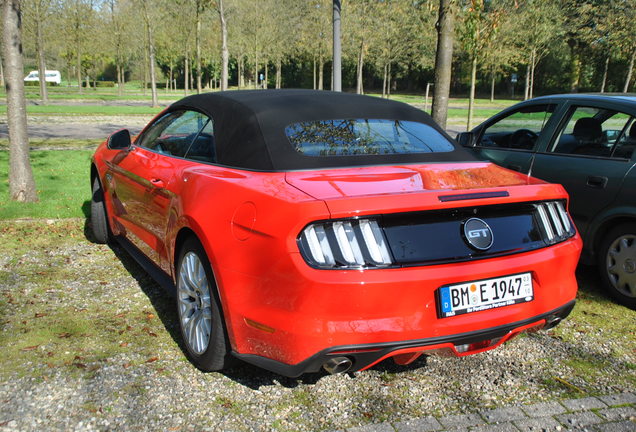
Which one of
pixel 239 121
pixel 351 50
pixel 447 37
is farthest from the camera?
pixel 351 50

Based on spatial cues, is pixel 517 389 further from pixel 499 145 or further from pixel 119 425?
pixel 499 145

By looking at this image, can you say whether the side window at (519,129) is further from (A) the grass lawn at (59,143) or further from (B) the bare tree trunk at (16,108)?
(A) the grass lawn at (59,143)

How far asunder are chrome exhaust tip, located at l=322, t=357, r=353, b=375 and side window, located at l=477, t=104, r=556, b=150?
359 centimetres

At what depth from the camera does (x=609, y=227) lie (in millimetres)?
4590

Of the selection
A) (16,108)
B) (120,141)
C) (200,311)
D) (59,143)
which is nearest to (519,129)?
(120,141)

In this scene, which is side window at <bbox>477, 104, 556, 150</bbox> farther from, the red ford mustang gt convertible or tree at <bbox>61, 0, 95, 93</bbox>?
tree at <bbox>61, 0, 95, 93</bbox>

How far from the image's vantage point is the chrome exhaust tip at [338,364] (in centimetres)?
253

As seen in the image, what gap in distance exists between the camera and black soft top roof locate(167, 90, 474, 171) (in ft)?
10.4

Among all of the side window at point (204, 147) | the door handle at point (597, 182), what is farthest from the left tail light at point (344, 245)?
the door handle at point (597, 182)

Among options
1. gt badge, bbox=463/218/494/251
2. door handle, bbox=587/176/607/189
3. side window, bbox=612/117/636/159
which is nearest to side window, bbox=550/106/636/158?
side window, bbox=612/117/636/159

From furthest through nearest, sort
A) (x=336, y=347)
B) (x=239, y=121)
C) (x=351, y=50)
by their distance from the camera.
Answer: (x=351, y=50), (x=239, y=121), (x=336, y=347)

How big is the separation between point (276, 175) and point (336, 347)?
3.20 ft

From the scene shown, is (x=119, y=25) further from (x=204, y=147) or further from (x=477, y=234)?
(x=477, y=234)

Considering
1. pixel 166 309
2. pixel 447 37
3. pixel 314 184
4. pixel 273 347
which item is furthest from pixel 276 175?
pixel 447 37
